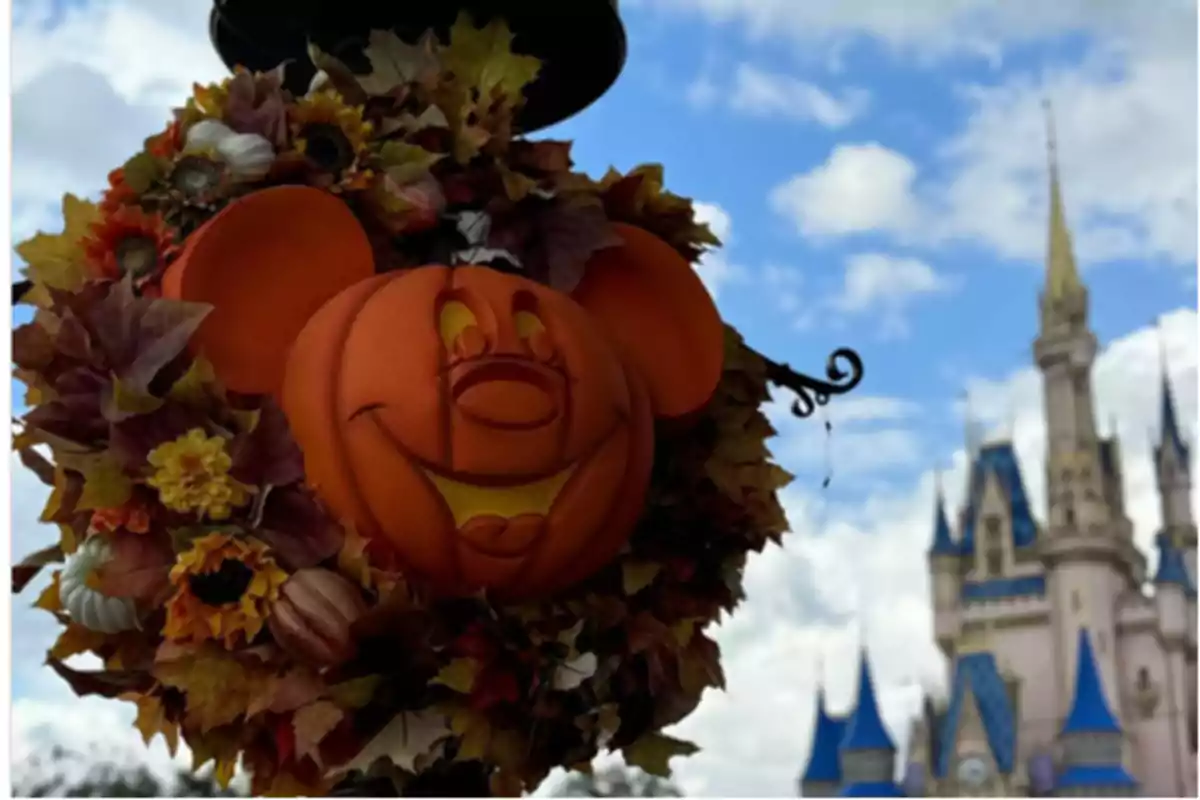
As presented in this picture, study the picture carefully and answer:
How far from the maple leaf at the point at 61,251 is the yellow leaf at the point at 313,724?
0.59m

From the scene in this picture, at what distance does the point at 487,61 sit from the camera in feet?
6.04

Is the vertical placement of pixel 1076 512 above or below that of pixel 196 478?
above

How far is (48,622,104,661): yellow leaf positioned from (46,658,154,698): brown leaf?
1 cm

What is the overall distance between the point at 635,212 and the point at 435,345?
0.40 m

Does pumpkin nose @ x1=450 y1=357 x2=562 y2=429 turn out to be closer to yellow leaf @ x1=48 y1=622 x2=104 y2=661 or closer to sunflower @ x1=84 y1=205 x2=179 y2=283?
sunflower @ x1=84 y1=205 x2=179 y2=283

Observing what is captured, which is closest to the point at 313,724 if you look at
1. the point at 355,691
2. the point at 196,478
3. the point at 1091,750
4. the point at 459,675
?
the point at 355,691

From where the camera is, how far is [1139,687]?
20.4 meters

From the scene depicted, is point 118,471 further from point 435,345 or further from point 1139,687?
point 1139,687

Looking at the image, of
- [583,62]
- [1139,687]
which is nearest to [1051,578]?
[1139,687]

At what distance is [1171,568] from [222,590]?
70.6 ft

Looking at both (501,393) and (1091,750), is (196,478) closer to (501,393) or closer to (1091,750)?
(501,393)

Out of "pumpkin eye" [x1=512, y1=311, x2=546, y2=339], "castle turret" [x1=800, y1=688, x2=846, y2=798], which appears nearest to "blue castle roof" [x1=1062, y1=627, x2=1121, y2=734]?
"castle turret" [x1=800, y1=688, x2=846, y2=798]

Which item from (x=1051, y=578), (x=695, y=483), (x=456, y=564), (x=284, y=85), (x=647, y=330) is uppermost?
(x=1051, y=578)

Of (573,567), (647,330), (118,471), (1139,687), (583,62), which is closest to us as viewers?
(118,471)
